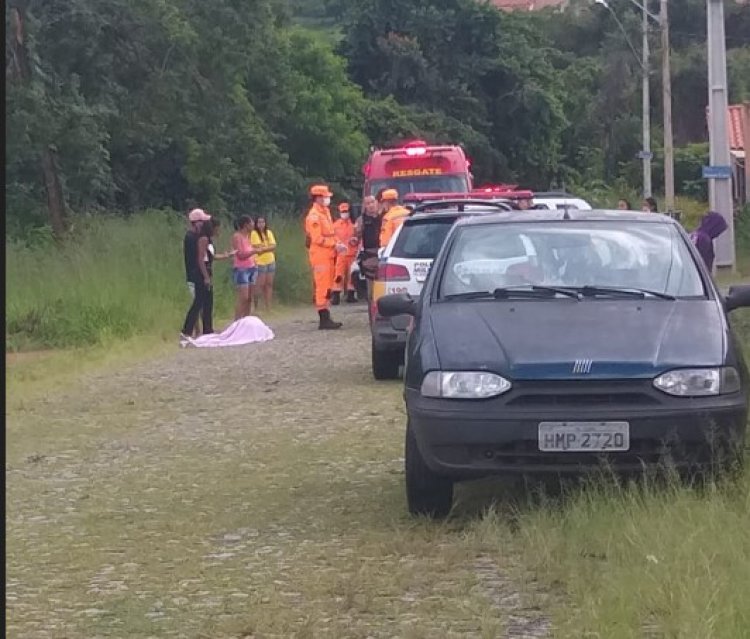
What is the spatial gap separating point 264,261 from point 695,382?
18.0m

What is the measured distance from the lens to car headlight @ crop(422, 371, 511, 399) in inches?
314

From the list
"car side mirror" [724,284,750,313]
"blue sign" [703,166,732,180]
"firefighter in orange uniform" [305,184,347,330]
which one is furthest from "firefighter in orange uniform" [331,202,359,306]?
"car side mirror" [724,284,750,313]

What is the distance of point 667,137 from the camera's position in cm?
4138

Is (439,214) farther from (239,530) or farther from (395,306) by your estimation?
(239,530)

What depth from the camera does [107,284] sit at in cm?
2344

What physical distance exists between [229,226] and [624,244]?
2472 centimetres

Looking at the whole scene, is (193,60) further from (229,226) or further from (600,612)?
(600,612)

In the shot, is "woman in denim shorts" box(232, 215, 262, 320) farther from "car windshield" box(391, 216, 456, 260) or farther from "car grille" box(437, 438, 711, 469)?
"car grille" box(437, 438, 711, 469)

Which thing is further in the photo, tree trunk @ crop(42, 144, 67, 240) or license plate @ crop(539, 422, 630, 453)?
tree trunk @ crop(42, 144, 67, 240)

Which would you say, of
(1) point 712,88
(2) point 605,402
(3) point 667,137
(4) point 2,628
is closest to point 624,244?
(2) point 605,402

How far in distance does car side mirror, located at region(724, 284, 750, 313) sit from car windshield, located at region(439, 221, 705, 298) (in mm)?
155

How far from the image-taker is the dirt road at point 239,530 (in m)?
6.82

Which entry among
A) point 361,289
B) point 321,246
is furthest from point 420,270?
point 361,289

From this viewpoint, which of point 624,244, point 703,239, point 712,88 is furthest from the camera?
point 712,88
